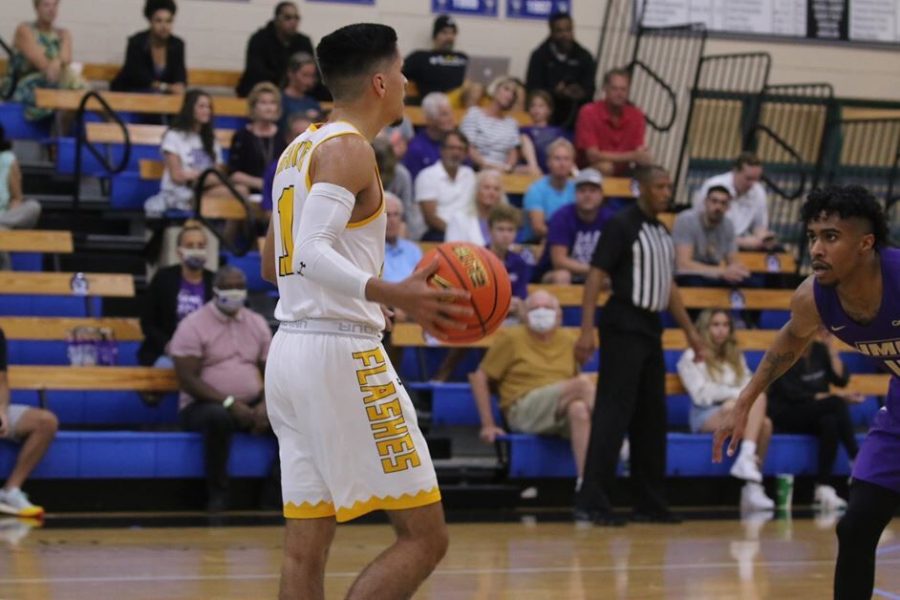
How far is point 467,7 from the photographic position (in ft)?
48.4

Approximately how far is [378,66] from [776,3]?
12.2m

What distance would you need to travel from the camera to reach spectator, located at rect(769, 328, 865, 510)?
1045cm

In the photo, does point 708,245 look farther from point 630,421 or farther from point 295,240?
point 295,240

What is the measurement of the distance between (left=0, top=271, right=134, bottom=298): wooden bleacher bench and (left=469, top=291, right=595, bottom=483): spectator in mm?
2475

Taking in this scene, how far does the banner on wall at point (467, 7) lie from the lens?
14555mm

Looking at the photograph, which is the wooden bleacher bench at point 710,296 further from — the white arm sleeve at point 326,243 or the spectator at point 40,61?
the white arm sleeve at point 326,243

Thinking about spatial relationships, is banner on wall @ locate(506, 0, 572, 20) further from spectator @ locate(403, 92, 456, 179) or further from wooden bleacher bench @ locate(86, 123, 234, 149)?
wooden bleacher bench @ locate(86, 123, 234, 149)

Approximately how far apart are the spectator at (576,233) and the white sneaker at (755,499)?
2156mm

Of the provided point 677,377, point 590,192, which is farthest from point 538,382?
point 590,192

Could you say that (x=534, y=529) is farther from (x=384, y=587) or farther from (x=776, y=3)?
(x=776, y=3)

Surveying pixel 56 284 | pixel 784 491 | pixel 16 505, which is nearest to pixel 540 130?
pixel 784 491

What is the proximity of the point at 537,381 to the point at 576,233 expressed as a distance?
198 centimetres

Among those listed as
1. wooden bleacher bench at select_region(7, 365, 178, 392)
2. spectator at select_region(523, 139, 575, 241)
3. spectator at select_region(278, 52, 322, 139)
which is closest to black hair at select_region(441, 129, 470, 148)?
spectator at select_region(523, 139, 575, 241)

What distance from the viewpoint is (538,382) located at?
9867 millimetres
